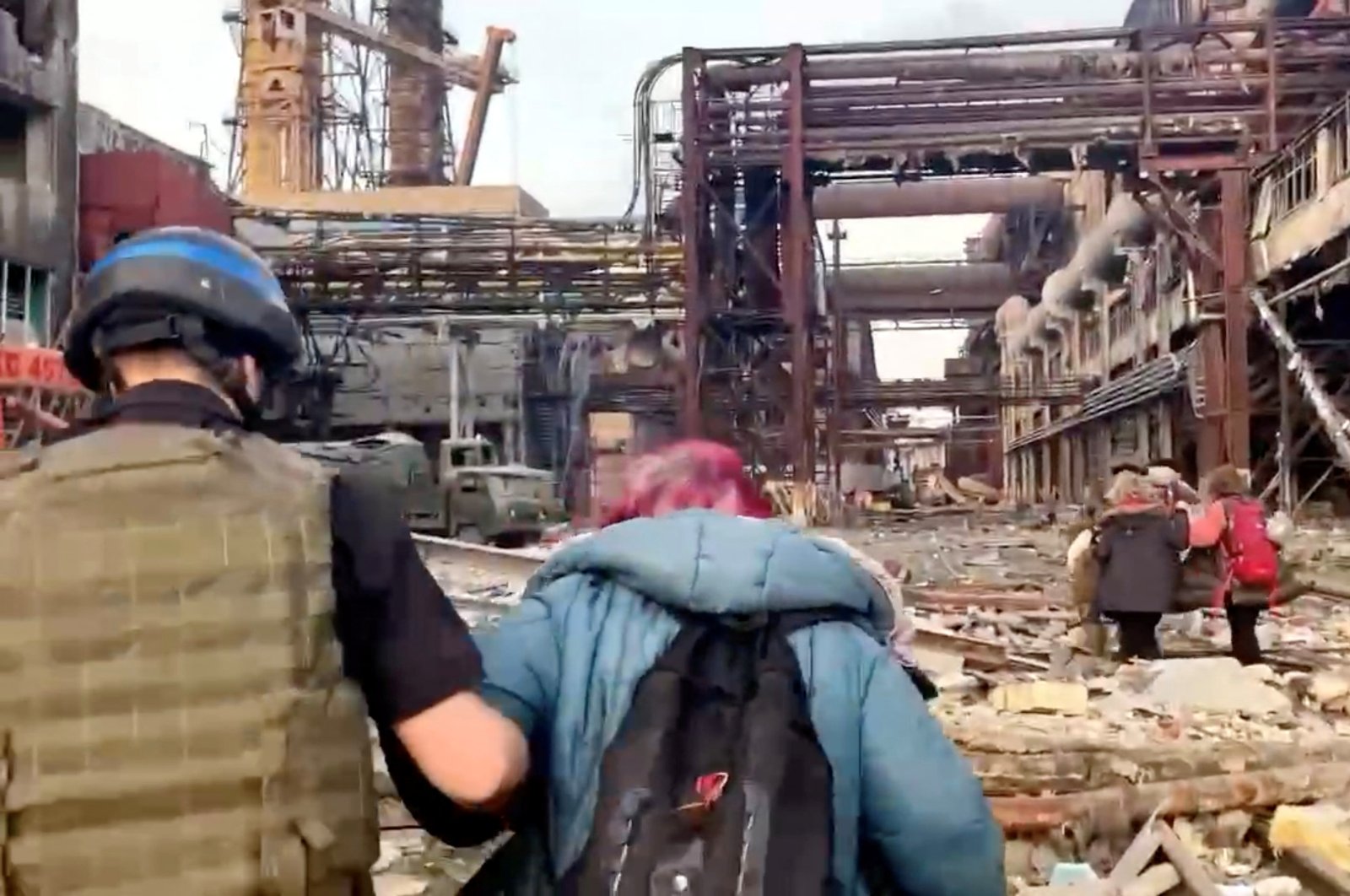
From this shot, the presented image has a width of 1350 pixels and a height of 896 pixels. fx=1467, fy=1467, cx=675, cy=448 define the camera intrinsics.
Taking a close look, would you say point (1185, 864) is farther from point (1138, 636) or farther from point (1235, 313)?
point (1235, 313)

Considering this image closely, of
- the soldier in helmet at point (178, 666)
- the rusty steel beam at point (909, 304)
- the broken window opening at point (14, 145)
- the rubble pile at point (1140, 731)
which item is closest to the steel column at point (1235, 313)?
the rubble pile at point (1140, 731)

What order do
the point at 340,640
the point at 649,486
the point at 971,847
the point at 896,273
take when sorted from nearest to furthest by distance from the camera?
1. the point at 340,640
2. the point at 971,847
3. the point at 649,486
4. the point at 896,273

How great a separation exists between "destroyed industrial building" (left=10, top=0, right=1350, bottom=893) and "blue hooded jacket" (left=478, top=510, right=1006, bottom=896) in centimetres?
27

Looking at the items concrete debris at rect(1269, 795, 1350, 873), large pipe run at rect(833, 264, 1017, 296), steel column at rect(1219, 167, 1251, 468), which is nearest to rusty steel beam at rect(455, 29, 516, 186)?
large pipe run at rect(833, 264, 1017, 296)

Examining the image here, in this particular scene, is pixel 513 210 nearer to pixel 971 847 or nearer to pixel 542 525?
pixel 542 525

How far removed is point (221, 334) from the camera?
5.55 ft

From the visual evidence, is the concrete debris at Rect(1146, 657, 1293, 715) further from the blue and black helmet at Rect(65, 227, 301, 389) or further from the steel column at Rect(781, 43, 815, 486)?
the steel column at Rect(781, 43, 815, 486)

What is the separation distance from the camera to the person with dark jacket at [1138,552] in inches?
298

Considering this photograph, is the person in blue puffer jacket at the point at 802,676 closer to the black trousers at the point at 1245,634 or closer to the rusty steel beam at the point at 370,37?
the black trousers at the point at 1245,634

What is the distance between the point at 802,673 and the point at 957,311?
116 ft

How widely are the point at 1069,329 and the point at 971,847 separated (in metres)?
34.9

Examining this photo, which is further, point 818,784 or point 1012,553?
point 1012,553

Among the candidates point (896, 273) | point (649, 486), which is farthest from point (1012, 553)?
point (896, 273)

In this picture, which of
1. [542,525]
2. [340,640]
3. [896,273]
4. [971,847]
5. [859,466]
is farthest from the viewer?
[859,466]
